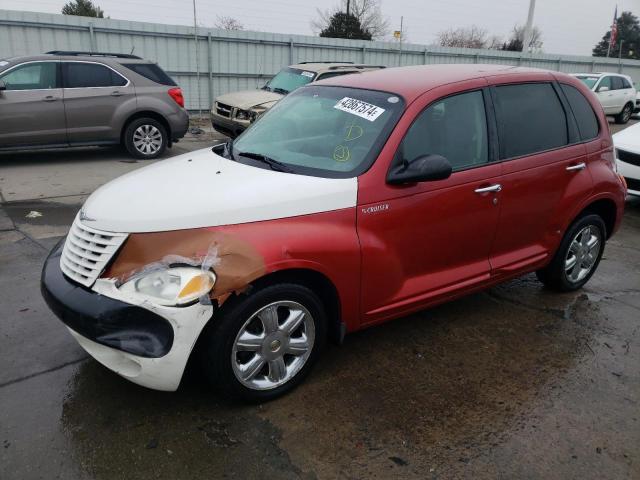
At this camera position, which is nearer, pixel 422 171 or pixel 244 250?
pixel 244 250

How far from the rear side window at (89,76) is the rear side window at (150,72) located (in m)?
0.32

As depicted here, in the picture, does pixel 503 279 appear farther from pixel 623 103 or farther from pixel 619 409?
pixel 623 103

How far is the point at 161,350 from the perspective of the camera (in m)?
2.62

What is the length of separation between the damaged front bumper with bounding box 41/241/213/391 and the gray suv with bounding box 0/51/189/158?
7122 millimetres

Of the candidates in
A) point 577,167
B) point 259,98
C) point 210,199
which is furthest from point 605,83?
point 210,199

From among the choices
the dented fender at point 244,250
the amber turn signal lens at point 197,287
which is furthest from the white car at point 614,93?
the amber turn signal lens at point 197,287

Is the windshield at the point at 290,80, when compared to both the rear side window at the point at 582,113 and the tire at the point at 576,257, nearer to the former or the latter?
the rear side window at the point at 582,113

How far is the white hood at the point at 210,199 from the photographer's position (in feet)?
9.25

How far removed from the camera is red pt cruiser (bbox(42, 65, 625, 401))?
2701 millimetres

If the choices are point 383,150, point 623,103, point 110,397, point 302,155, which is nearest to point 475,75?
point 383,150

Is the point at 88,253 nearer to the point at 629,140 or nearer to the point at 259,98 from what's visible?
the point at 629,140

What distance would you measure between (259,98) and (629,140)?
6.47 metres

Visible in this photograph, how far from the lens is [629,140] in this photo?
7930 millimetres

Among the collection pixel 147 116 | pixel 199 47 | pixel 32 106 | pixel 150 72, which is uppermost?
pixel 199 47
